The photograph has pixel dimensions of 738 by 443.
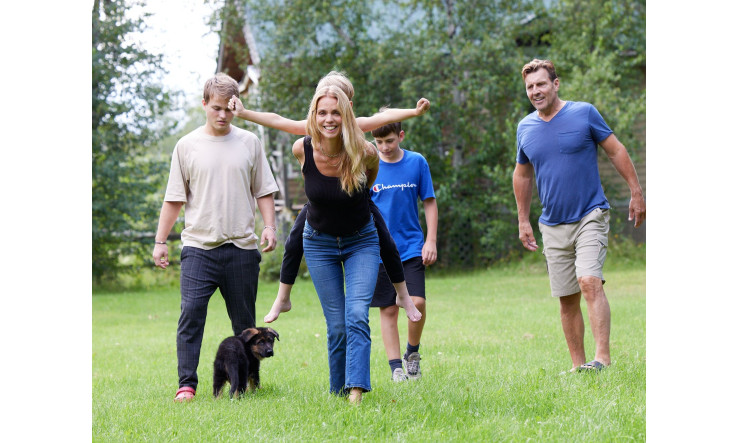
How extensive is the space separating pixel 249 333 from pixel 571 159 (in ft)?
8.94

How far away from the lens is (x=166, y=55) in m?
19.2

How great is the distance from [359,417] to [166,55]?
643 inches

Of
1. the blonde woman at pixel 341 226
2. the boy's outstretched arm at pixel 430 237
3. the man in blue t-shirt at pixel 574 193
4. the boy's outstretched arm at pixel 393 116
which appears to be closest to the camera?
the boy's outstretched arm at pixel 393 116

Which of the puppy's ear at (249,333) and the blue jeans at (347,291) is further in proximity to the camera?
the puppy's ear at (249,333)

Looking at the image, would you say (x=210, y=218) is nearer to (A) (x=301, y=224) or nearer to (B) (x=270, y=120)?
(A) (x=301, y=224)

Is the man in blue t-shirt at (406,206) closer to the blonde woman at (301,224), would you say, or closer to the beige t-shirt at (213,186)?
the blonde woman at (301,224)

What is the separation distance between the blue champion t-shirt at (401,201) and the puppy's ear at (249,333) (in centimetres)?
148

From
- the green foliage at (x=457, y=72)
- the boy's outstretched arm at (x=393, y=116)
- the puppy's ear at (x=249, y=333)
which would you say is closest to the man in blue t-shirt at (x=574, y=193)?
the boy's outstretched arm at (x=393, y=116)

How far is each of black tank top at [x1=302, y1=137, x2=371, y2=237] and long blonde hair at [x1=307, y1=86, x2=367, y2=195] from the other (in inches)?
2.8

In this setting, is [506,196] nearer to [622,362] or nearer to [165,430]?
[622,362]

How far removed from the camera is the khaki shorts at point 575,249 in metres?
5.86

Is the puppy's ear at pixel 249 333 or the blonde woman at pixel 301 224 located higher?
the blonde woman at pixel 301 224

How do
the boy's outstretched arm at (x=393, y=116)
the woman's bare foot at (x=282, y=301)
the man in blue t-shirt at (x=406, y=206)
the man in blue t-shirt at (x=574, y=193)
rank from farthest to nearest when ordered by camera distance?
1. the man in blue t-shirt at (x=406, y=206)
2. the man in blue t-shirt at (x=574, y=193)
3. the woman's bare foot at (x=282, y=301)
4. the boy's outstretched arm at (x=393, y=116)

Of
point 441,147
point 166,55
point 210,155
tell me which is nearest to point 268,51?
point 166,55
